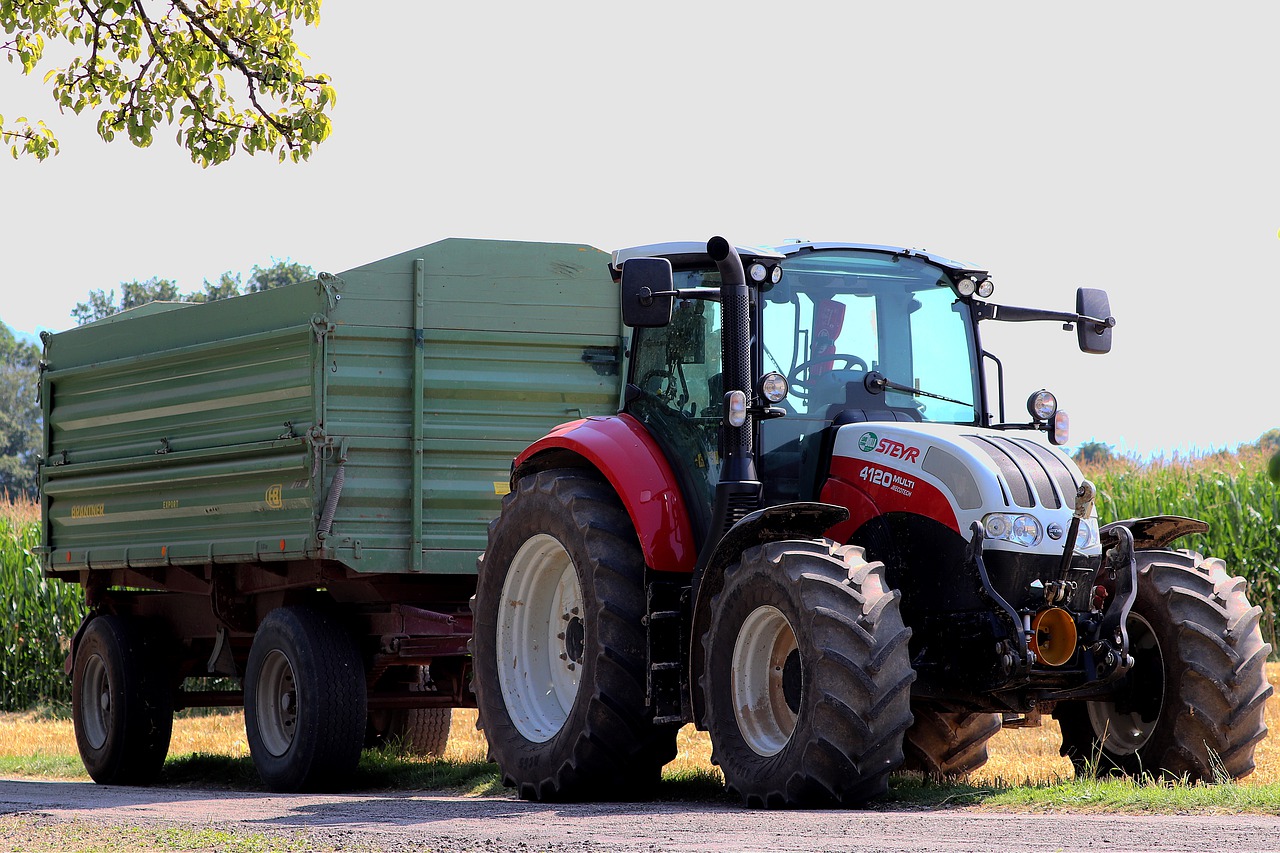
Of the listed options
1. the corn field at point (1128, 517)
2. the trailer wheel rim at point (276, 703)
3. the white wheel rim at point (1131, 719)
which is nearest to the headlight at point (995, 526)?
the white wheel rim at point (1131, 719)

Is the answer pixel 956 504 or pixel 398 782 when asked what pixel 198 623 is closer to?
pixel 398 782

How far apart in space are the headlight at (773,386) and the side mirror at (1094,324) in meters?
1.63

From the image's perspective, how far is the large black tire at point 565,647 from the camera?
306 inches

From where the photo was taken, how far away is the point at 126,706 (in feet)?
38.1

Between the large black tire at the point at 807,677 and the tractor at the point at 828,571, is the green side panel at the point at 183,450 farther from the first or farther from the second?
the large black tire at the point at 807,677

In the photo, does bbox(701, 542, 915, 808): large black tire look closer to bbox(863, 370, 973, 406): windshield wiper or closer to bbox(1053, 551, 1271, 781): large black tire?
bbox(863, 370, 973, 406): windshield wiper

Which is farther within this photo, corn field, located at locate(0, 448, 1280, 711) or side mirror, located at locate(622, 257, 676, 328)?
corn field, located at locate(0, 448, 1280, 711)

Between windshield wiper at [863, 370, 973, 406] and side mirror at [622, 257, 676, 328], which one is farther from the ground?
side mirror at [622, 257, 676, 328]

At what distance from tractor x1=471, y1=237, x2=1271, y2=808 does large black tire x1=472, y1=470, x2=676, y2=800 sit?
15mm

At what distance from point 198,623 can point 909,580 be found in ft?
19.9

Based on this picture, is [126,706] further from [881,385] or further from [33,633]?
[33,633]

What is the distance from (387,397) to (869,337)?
328cm

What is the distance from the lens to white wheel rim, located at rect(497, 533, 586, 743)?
28.0ft

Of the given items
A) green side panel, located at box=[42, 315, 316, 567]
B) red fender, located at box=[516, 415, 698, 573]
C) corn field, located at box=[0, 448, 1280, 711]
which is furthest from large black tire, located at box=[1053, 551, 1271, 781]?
corn field, located at box=[0, 448, 1280, 711]
